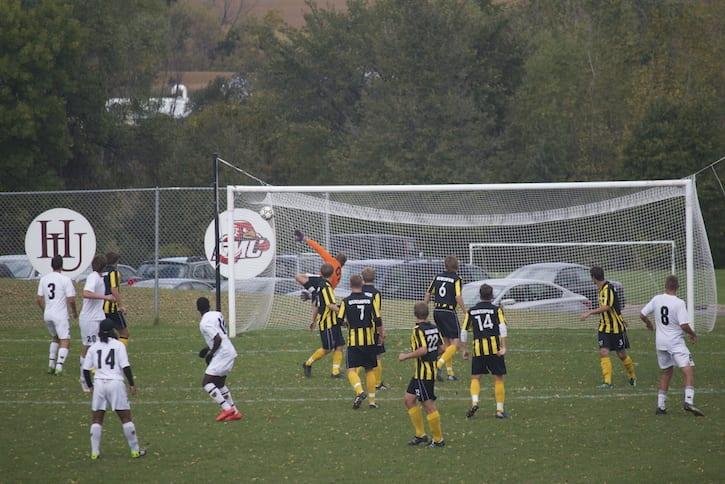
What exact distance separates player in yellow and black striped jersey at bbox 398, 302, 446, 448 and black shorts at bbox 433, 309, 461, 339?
4225 mm

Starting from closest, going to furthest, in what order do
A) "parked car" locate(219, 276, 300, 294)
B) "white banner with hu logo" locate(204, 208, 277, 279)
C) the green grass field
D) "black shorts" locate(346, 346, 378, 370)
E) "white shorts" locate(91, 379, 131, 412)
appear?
1. the green grass field
2. "white shorts" locate(91, 379, 131, 412)
3. "black shorts" locate(346, 346, 378, 370)
4. "white banner with hu logo" locate(204, 208, 277, 279)
5. "parked car" locate(219, 276, 300, 294)

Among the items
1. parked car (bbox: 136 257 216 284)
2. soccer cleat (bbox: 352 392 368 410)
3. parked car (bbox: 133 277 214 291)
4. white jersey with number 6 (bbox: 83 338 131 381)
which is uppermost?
parked car (bbox: 136 257 216 284)

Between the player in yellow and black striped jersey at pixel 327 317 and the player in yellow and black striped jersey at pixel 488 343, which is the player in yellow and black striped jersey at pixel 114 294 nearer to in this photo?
the player in yellow and black striped jersey at pixel 327 317

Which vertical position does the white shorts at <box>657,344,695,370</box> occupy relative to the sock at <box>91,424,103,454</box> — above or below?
above

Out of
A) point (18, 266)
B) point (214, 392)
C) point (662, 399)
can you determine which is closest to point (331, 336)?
point (214, 392)

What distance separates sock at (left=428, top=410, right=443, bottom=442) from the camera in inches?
477

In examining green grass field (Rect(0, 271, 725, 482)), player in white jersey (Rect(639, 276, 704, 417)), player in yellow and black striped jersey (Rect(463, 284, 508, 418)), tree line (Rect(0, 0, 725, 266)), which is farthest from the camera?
tree line (Rect(0, 0, 725, 266))

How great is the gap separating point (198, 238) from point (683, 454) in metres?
23.7

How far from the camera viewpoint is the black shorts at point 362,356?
14562mm

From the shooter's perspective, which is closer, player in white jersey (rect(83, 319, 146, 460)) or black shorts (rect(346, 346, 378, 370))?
player in white jersey (rect(83, 319, 146, 460))

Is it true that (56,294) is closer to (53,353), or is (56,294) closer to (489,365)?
(53,353)

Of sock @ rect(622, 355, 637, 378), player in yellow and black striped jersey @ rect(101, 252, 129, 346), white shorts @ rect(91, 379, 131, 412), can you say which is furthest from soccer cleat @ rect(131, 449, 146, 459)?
sock @ rect(622, 355, 637, 378)

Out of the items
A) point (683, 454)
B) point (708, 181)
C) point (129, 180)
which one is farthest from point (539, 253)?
point (129, 180)

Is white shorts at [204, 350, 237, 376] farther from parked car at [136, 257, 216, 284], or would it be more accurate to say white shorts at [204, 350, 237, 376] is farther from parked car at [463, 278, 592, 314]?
parked car at [136, 257, 216, 284]
